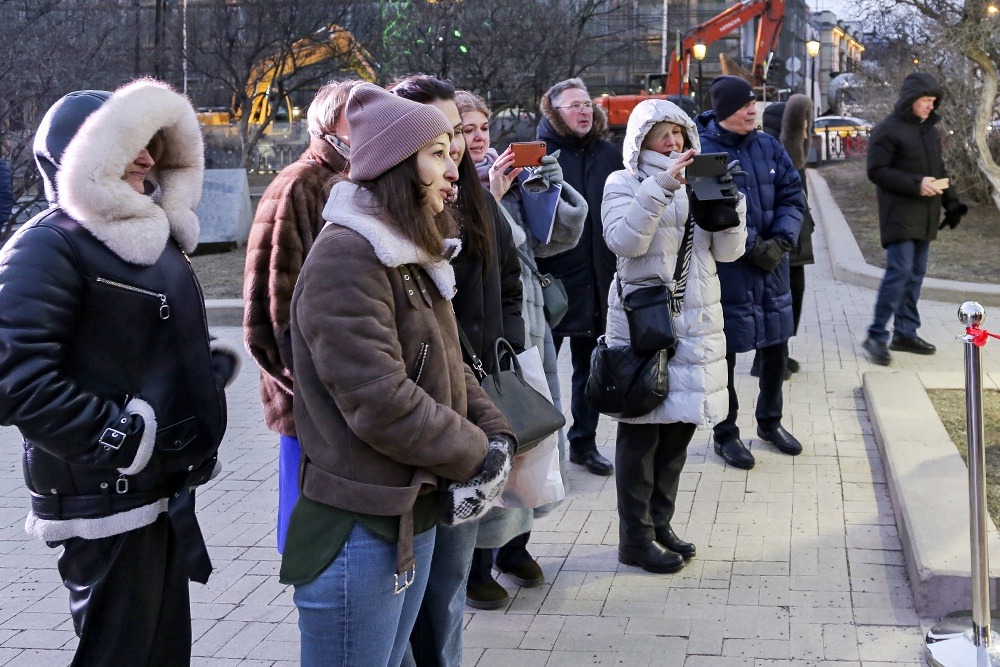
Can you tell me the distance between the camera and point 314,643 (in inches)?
105

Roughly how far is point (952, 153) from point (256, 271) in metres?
17.0

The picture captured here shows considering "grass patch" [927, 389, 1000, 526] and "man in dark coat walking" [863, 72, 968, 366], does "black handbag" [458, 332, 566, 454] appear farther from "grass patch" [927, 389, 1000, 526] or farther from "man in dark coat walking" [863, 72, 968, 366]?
"man in dark coat walking" [863, 72, 968, 366]

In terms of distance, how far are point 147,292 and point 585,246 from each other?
3262 millimetres

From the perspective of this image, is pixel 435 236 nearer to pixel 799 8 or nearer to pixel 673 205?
pixel 673 205

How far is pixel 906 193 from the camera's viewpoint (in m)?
8.46

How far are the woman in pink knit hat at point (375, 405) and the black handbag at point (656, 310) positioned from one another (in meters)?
1.95

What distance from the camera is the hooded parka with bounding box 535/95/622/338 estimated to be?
595cm

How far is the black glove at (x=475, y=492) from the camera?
2750mm

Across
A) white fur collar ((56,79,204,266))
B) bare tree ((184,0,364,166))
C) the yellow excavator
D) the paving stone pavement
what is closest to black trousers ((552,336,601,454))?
the paving stone pavement

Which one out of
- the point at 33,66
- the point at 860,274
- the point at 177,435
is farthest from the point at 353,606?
the point at 33,66

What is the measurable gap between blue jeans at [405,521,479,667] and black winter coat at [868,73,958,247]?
20.6ft

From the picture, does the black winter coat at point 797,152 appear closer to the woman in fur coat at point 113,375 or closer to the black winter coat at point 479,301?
the black winter coat at point 479,301

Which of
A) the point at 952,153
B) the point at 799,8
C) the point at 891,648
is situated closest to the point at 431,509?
the point at 891,648

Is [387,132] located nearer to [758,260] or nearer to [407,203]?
[407,203]
